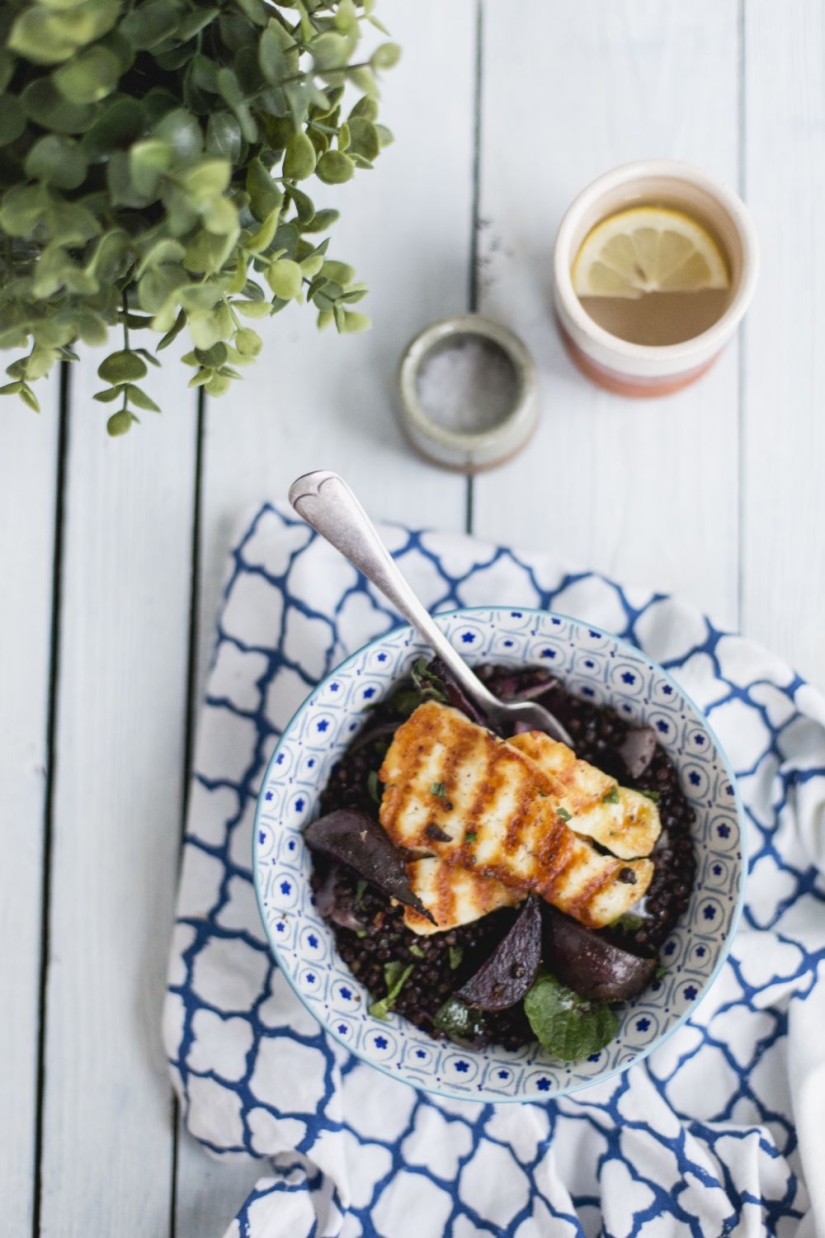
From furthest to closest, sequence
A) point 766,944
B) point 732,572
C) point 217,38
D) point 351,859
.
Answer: point 732,572, point 766,944, point 351,859, point 217,38

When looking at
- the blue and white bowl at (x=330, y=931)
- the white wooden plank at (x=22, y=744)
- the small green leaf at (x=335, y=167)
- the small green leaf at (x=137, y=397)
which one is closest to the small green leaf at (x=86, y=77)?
the small green leaf at (x=335, y=167)

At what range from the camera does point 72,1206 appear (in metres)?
1.61

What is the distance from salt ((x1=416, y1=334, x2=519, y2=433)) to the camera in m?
1.62

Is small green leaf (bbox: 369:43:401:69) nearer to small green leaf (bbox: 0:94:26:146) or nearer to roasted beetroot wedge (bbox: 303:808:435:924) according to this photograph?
small green leaf (bbox: 0:94:26:146)

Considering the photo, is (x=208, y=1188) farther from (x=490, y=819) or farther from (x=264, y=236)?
(x=264, y=236)

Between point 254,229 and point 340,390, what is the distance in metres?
0.64

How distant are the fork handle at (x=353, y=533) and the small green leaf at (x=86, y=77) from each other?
48 centimetres

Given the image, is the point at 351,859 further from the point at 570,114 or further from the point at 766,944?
the point at 570,114

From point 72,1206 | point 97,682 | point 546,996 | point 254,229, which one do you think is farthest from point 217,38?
point 72,1206

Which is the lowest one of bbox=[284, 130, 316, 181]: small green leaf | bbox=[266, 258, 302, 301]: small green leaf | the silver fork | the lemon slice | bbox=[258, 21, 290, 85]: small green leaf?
the silver fork

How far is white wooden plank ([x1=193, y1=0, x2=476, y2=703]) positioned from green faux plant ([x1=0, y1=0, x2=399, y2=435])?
58 centimetres

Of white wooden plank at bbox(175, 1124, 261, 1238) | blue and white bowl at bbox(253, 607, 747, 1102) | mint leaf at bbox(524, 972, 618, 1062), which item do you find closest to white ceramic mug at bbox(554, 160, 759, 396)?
blue and white bowl at bbox(253, 607, 747, 1102)

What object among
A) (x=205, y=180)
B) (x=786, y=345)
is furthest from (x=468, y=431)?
(x=205, y=180)

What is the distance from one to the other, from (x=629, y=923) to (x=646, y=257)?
91 centimetres
